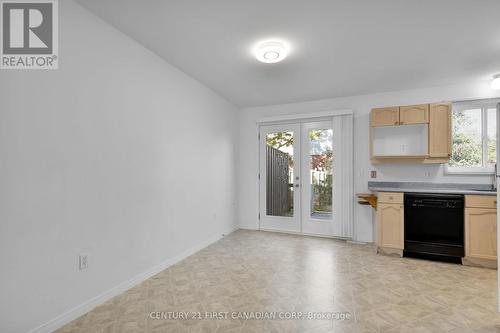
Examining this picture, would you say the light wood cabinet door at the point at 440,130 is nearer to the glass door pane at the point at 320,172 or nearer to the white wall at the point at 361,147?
the white wall at the point at 361,147

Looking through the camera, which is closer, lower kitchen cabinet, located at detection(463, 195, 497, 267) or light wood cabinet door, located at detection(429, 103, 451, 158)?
lower kitchen cabinet, located at detection(463, 195, 497, 267)

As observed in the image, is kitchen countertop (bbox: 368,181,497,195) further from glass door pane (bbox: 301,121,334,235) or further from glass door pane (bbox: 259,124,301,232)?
glass door pane (bbox: 259,124,301,232)

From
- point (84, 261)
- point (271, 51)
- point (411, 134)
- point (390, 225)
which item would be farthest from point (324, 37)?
point (84, 261)

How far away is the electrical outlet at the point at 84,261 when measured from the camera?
207 cm

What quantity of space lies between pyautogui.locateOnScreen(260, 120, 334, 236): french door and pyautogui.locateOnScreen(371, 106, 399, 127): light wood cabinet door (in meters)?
0.75

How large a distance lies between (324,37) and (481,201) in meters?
2.98

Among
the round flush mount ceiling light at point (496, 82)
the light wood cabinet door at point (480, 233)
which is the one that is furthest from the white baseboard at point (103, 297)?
the round flush mount ceiling light at point (496, 82)

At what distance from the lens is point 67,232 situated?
196 cm

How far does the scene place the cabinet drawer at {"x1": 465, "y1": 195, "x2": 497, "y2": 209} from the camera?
3137mm

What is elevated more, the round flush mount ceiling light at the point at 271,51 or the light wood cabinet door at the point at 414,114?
the round flush mount ceiling light at the point at 271,51

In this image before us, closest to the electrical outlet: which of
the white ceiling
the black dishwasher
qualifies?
the white ceiling

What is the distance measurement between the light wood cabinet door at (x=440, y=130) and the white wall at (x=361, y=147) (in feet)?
1.16

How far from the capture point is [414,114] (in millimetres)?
3748

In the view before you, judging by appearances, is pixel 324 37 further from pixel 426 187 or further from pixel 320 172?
pixel 426 187
